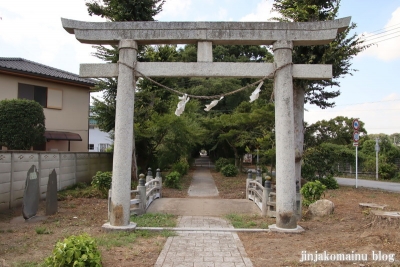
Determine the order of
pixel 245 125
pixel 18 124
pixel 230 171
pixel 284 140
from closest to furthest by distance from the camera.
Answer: pixel 284 140 < pixel 18 124 < pixel 245 125 < pixel 230 171

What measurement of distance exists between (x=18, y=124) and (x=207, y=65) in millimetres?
10001

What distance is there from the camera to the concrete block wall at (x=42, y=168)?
9883 millimetres

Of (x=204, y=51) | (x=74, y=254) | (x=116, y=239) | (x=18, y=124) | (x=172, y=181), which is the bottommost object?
(x=116, y=239)

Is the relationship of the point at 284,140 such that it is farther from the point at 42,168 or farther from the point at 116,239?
the point at 42,168

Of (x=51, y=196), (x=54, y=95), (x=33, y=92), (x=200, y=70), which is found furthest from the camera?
(x=54, y=95)

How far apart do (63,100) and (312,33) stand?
15.9 m

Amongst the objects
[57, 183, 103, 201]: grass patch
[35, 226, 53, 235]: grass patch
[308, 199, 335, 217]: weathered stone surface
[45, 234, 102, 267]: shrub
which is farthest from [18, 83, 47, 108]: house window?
[308, 199, 335, 217]: weathered stone surface

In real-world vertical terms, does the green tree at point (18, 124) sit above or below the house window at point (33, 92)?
below

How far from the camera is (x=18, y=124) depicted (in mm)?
13859

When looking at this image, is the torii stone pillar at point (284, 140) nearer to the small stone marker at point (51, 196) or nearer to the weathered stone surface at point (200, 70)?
the weathered stone surface at point (200, 70)

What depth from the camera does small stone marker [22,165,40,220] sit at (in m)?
8.88

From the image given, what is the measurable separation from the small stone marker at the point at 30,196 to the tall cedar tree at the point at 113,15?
322 inches

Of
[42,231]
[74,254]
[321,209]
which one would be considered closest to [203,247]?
[74,254]

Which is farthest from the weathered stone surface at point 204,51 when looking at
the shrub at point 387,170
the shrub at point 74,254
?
the shrub at point 387,170
